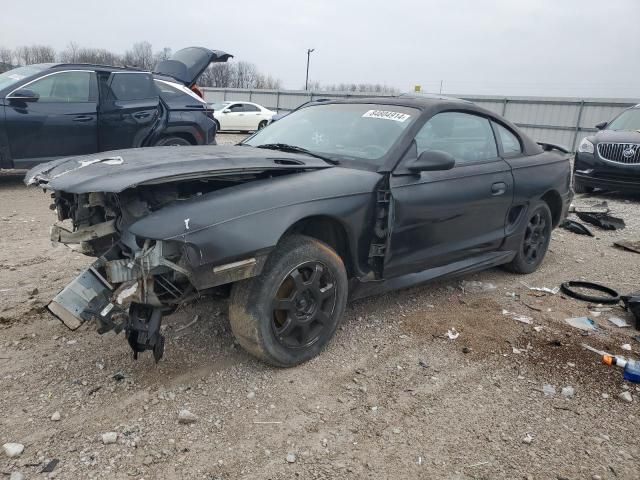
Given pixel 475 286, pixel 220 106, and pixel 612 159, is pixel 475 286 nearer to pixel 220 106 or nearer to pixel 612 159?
pixel 612 159

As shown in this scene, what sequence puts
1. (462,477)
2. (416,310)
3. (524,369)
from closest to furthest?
(462,477), (524,369), (416,310)

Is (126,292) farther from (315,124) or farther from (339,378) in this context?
(315,124)

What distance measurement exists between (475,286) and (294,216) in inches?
95.1

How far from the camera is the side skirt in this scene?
353 centimetres

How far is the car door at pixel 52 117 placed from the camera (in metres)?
7.18

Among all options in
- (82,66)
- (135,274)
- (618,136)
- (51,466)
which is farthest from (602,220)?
(82,66)

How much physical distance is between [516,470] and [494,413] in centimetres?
45

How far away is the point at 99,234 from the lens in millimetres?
2842

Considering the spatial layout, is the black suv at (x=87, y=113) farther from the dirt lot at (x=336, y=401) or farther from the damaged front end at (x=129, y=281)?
the damaged front end at (x=129, y=281)

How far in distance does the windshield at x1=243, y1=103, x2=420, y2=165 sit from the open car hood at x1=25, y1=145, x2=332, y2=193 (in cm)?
34

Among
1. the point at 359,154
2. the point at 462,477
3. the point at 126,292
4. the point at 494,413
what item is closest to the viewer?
the point at 462,477

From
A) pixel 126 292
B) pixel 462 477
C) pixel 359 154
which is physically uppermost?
pixel 359 154

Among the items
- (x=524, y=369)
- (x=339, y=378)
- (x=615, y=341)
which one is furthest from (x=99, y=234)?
(x=615, y=341)

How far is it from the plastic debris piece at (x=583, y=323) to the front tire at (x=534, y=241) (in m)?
0.98
